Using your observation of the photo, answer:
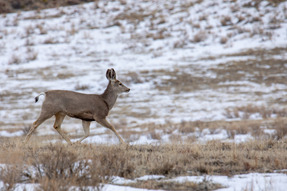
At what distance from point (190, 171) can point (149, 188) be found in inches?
41.2

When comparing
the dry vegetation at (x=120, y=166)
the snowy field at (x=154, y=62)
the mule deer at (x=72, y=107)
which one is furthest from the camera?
the snowy field at (x=154, y=62)

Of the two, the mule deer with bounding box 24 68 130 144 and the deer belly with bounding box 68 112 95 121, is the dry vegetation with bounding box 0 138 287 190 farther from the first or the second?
the deer belly with bounding box 68 112 95 121

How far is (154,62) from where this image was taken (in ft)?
82.9

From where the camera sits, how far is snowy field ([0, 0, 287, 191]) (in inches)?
627

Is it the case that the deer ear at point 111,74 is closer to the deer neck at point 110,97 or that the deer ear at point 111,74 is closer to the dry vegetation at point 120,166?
the deer neck at point 110,97

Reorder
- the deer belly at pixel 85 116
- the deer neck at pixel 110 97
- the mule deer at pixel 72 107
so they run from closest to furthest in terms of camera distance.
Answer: the mule deer at pixel 72 107 → the deer belly at pixel 85 116 → the deer neck at pixel 110 97

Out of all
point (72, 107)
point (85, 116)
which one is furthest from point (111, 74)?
point (72, 107)

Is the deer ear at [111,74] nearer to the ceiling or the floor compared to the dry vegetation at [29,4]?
nearer to the floor

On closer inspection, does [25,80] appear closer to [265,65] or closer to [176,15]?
[265,65]

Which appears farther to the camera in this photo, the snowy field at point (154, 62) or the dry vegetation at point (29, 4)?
the dry vegetation at point (29, 4)

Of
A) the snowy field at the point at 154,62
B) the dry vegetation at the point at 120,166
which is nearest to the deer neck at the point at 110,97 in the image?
the snowy field at the point at 154,62

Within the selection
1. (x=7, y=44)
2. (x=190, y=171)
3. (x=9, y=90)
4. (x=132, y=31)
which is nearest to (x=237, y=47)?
(x=132, y=31)

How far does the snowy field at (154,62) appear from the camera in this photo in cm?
1594

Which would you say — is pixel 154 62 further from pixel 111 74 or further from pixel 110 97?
pixel 110 97
